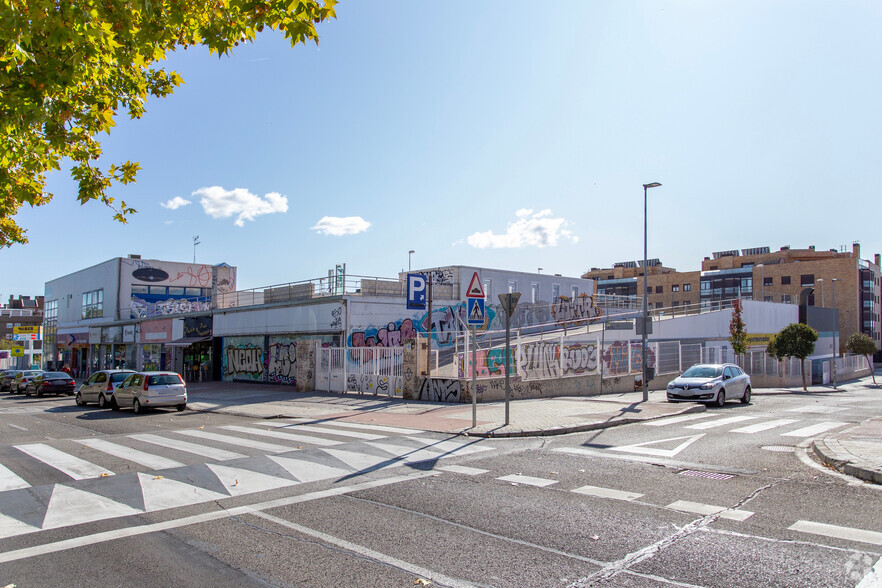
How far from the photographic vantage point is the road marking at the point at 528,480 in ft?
26.1

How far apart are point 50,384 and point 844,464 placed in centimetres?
3293

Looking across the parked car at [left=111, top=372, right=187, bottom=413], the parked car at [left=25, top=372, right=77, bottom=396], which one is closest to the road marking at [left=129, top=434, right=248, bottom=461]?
the parked car at [left=111, top=372, right=187, bottom=413]

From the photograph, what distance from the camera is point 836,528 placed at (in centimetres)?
591

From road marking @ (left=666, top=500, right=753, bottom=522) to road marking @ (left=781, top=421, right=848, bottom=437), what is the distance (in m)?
7.05

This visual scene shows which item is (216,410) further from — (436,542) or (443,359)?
(436,542)

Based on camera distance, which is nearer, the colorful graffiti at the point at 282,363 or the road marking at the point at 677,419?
the road marking at the point at 677,419

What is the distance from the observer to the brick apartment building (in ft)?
238

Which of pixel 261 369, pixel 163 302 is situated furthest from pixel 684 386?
pixel 163 302

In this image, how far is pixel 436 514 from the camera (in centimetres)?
655

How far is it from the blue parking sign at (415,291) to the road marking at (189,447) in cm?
1344

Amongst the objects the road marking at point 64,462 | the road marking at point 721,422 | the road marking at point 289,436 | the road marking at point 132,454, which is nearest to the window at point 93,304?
the road marking at point 289,436

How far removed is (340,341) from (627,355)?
40.4 feet

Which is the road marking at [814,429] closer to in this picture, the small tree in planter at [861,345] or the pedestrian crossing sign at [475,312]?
the pedestrian crossing sign at [475,312]

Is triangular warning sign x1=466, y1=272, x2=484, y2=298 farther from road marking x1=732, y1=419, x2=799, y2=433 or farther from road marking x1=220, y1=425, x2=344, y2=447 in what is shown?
road marking x1=732, y1=419, x2=799, y2=433
